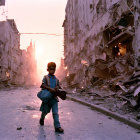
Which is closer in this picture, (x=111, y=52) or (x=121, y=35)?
(x=121, y=35)

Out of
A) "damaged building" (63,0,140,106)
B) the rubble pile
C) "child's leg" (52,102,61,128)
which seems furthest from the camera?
"damaged building" (63,0,140,106)

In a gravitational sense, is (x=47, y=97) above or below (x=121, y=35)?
below

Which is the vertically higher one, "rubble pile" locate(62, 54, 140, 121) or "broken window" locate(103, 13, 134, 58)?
"broken window" locate(103, 13, 134, 58)

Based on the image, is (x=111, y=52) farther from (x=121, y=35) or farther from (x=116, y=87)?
(x=116, y=87)

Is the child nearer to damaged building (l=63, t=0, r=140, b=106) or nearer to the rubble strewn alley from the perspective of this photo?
the rubble strewn alley

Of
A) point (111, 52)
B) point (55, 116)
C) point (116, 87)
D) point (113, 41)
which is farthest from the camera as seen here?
point (111, 52)

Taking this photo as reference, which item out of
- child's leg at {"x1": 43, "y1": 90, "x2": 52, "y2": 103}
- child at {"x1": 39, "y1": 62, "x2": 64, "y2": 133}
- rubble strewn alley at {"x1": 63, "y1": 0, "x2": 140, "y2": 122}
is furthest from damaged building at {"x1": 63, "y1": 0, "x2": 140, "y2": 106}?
child's leg at {"x1": 43, "y1": 90, "x2": 52, "y2": 103}

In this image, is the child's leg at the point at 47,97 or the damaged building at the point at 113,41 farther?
the damaged building at the point at 113,41

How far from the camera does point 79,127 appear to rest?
14.4ft

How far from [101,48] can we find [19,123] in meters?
14.3

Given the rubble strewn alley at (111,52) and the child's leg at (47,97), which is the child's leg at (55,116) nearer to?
the child's leg at (47,97)

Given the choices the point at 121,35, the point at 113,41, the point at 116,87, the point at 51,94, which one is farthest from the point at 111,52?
the point at 51,94

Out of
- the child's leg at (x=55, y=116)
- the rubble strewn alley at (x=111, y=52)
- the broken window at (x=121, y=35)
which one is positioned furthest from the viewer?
the broken window at (x=121, y=35)

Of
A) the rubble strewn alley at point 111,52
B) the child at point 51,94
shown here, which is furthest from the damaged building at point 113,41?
the child at point 51,94
